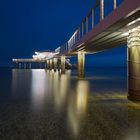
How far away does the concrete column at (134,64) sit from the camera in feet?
33.4

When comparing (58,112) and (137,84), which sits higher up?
(137,84)

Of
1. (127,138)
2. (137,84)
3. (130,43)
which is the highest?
(130,43)

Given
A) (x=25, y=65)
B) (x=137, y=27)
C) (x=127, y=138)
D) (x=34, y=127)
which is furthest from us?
(x=25, y=65)

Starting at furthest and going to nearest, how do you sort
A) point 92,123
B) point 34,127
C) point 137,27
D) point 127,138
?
point 137,27 → point 92,123 → point 34,127 → point 127,138

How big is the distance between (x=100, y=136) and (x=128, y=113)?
2.76 m

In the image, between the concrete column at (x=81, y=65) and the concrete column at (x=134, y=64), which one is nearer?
the concrete column at (x=134, y=64)

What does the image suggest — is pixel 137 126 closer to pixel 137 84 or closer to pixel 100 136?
pixel 100 136

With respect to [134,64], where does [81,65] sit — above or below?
above

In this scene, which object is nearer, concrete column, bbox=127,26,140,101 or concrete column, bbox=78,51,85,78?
concrete column, bbox=127,26,140,101

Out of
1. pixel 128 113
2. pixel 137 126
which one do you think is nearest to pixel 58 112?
pixel 128 113

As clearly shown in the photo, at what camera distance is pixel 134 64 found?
34.1 feet

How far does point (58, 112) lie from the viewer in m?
7.63

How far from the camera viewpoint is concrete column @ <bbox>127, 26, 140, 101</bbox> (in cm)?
1018

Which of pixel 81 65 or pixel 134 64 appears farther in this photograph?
pixel 81 65
